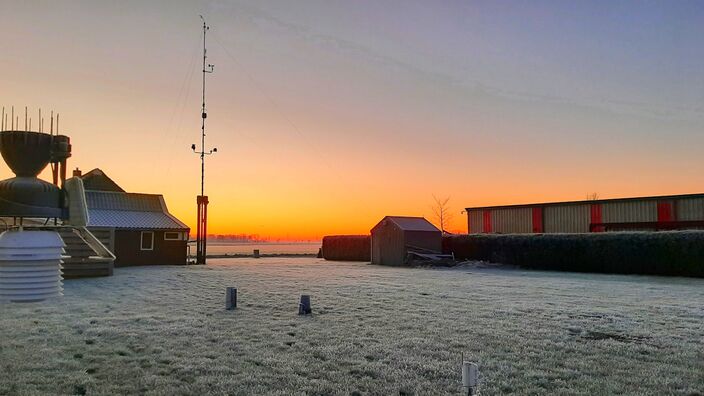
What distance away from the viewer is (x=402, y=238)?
32000 millimetres

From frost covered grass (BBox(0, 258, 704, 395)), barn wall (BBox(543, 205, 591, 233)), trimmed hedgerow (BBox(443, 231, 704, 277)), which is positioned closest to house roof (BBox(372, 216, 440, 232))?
trimmed hedgerow (BBox(443, 231, 704, 277))

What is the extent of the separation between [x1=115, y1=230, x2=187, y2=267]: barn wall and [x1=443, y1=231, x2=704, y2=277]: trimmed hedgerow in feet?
56.7

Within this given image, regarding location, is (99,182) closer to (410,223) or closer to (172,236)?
(172,236)

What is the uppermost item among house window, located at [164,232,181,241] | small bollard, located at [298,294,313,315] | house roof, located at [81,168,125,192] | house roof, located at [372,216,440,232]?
house roof, located at [81,168,125,192]

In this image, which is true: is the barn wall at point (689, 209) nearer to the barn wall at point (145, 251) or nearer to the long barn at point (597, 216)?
the long barn at point (597, 216)

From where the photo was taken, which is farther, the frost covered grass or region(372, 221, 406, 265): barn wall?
region(372, 221, 406, 265): barn wall

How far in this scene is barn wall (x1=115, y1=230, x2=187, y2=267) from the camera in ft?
98.7

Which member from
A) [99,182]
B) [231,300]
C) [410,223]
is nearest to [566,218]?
[410,223]

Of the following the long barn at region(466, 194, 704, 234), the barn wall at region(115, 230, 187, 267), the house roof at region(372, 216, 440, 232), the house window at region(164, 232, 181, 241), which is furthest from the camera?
the house roof at region(372, 216, 440, 232)

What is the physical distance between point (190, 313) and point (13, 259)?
30.8 feet

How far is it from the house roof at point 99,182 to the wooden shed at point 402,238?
1634 cm

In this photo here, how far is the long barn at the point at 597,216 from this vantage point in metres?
27.8

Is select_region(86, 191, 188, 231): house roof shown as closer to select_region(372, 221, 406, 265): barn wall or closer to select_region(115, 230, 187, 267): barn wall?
select_region(115, 230, 187, 267): barn wall

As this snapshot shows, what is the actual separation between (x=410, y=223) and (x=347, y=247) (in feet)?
30.0
